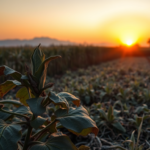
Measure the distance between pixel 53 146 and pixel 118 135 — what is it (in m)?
1.35

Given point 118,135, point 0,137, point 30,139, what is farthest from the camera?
point 118,135

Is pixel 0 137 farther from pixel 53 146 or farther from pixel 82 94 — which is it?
pixel 82 94

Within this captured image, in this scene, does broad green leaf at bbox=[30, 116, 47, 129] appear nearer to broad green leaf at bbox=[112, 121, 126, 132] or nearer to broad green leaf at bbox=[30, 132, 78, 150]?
broad green leaf at bbox=[30, 132, 78, 150]

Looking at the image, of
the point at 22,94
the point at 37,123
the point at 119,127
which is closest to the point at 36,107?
the point at 37,123

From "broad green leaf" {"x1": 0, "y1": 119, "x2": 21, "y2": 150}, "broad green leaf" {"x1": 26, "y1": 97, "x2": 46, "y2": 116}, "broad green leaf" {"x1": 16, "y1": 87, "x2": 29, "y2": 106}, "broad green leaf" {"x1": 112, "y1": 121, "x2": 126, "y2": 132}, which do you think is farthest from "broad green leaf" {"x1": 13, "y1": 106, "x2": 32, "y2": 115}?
"broad green leaf" {"x1": 112, "y1": 121, "x2": 126, "y2": 132}

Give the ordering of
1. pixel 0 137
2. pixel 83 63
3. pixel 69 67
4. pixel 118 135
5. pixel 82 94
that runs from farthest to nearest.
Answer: pixel 83 63 → pixel 69 67 → pixel 82 94 → pixel 118 135 → pixel 0 137

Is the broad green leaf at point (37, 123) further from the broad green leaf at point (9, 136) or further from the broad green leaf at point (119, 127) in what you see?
the broad green leaf at point (119, 127)

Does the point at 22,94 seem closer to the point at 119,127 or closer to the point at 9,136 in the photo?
the point at 9,136

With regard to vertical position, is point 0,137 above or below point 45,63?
below

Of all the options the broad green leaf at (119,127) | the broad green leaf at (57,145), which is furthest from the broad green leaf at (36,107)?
the broad green leaf at (119,127)

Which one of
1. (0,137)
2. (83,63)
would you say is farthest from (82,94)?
(83,63)

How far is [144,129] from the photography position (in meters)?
2.16

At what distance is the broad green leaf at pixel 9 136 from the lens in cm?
81

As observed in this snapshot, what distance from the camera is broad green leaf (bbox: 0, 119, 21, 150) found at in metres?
0.81
